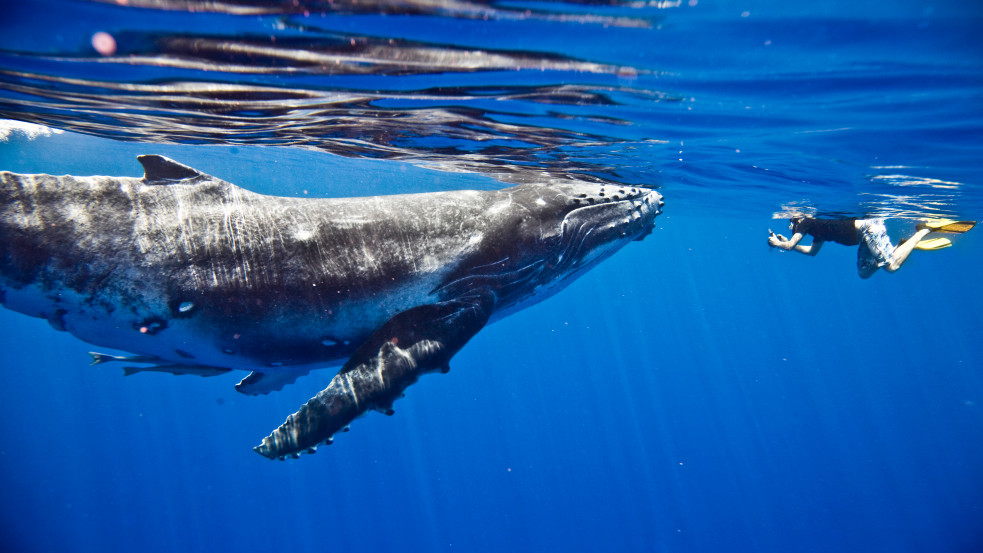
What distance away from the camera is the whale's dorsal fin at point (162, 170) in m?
4.71

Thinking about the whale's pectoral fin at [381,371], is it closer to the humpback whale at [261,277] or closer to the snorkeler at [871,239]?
the humpback whale at [261,277]

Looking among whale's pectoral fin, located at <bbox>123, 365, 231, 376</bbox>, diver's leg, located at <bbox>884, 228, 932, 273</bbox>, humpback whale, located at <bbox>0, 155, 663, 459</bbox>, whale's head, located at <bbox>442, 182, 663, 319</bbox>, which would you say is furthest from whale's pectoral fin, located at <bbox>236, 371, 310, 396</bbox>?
diver's leg, located at <bbox>884, 228, 932, 273</bbox>

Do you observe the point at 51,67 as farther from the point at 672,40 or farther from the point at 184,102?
the point at 672,40

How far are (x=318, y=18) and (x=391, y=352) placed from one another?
4135 millimetres

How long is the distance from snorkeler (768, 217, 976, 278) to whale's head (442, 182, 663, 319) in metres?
8.47

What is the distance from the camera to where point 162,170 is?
483 centimetres

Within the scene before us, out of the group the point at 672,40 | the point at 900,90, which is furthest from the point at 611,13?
the point at 900,90

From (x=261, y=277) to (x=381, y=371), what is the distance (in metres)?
1.61

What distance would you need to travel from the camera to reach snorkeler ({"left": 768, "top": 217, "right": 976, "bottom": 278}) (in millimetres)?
11266

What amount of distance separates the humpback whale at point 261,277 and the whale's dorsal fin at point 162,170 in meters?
0.01

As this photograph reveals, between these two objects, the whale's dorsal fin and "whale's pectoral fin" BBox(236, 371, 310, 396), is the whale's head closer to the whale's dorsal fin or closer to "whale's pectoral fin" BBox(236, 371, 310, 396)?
"whale's pectoral fin" BBox(236, 371, 310, 396)

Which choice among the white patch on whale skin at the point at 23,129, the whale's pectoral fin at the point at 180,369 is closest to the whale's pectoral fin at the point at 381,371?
the whale's pectoral fin at the point at 180,369

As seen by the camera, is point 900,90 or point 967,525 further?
point 967,525

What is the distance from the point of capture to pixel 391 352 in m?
4.20
